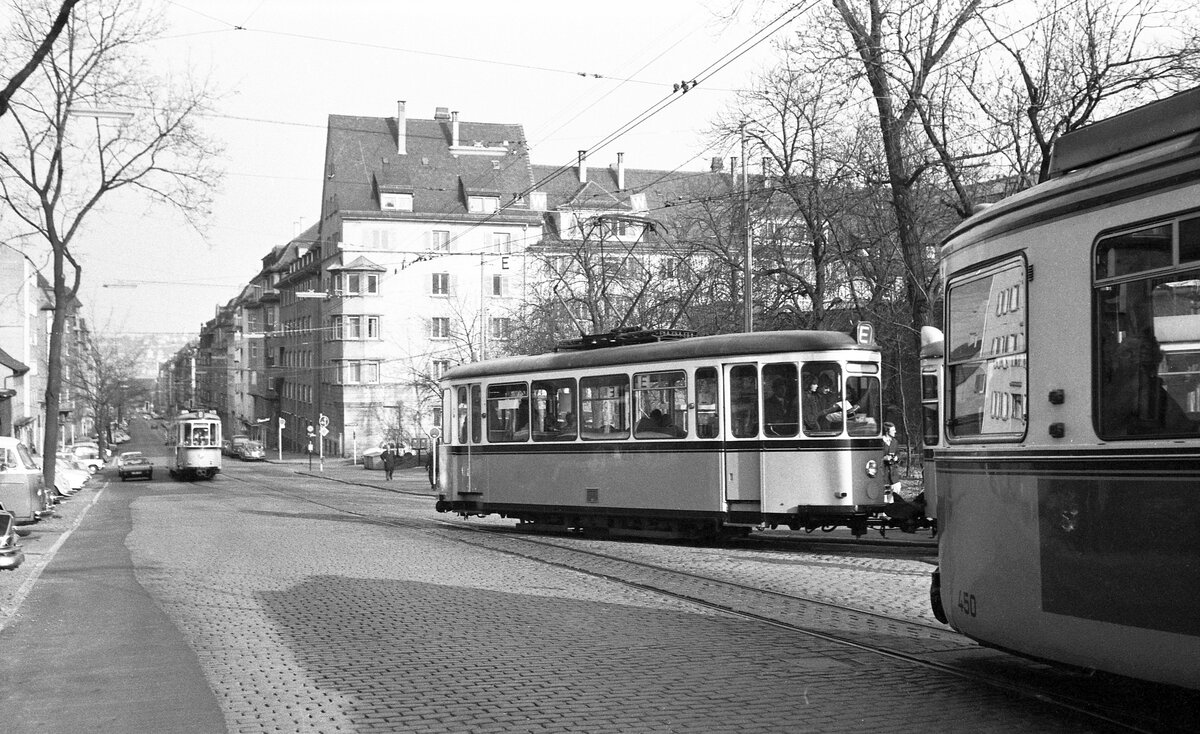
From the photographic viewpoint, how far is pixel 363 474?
57.5 metres

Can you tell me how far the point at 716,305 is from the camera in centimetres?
3194

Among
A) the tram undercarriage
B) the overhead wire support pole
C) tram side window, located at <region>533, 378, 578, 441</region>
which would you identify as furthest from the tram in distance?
the overhead wire support pole

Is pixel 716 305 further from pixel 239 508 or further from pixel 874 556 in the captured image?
pixel 874 556

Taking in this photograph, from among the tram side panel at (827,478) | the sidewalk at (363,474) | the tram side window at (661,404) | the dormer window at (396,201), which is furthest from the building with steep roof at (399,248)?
the tram side panel at (827,478)

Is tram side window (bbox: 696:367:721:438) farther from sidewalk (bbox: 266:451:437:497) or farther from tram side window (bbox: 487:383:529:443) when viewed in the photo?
sidewalk (bbox: 266:451:437:497)

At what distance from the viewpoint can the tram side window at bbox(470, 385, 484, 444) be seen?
2123 cm

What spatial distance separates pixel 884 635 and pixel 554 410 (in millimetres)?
10660

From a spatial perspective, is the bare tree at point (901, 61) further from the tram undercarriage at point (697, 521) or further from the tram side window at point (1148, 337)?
the tram side window at point (1148, 337)

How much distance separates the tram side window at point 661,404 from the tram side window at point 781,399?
1.33 metres

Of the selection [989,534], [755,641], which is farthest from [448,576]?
[989,534]

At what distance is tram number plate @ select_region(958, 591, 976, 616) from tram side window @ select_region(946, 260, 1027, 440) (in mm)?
906

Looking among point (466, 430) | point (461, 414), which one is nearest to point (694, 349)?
point (466, 430)

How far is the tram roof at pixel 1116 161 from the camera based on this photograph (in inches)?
212

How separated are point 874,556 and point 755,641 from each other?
703 centimetres
